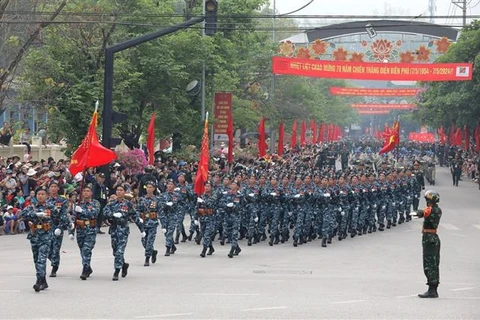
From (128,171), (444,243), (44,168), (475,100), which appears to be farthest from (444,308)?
Result: (475,100)

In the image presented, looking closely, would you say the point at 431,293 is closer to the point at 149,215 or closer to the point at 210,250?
the point at 149,215

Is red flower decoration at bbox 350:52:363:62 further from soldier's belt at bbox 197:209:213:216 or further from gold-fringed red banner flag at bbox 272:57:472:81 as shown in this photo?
soldier's belt at bbox 197:209:213:216

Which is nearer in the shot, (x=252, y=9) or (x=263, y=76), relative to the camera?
(x=252, y=9)

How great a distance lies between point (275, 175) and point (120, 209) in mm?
8809

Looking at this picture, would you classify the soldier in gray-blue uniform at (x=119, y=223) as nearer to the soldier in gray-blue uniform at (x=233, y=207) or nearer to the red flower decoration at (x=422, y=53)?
the soldier in gray-blue uniform at (x=233, y=207)

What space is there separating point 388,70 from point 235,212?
2608 cm

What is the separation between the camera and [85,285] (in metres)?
15.9

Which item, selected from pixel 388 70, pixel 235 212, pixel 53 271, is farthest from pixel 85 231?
pixel 388 70

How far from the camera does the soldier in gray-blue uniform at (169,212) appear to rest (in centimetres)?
2008

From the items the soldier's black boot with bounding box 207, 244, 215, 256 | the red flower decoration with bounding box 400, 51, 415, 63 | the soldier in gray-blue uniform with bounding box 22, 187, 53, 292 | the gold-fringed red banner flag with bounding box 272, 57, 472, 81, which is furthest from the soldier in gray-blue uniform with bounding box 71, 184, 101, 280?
the red flower decoration with bounding box 400, 51, 415, 63

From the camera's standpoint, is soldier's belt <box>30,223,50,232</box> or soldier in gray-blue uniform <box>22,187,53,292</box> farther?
soldier's belt <box>30,223,50,232</box>

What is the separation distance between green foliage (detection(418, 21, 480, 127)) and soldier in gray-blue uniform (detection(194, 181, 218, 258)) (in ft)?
95.5

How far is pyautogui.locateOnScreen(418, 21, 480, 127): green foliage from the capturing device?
2005 inches

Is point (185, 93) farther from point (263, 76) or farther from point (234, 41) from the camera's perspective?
point (263, 76)
